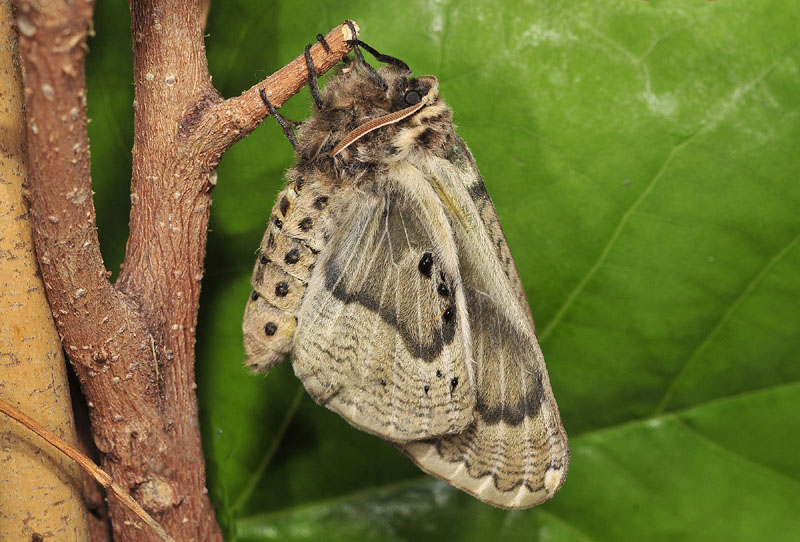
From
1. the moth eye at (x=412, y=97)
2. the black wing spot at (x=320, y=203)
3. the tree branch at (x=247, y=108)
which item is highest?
the tree branch at (x=247, y=108)

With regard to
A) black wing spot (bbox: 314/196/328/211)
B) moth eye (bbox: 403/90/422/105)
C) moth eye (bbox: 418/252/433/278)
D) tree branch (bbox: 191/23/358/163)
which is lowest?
moth eye (bbox: 418/252/433/278)

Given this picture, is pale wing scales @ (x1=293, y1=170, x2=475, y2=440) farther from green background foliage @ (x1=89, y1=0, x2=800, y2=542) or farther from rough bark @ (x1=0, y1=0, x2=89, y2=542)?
rough bark @ (x1=0, y1=0, x2=89, y2=542)

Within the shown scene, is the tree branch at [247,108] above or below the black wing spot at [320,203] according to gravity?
above

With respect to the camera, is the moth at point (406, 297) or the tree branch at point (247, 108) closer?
the tree branch at point (247, 108)

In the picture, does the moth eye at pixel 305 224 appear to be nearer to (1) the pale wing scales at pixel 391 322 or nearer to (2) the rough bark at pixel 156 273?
(1) the pale wing scales at pixel 391 322

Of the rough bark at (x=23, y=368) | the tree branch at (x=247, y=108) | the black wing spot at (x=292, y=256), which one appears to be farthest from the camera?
the black wing spot at (x=292, y=256)

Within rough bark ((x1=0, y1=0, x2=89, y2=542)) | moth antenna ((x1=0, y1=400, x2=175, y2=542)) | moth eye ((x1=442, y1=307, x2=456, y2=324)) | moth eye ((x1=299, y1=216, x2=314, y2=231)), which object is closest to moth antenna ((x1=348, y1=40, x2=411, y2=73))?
moth eye ((x1=299, y1=216, x2=314, y2=231))

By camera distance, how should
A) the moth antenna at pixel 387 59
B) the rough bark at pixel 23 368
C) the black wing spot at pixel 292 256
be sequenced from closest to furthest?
the rough bark at pixel 23 368, the moth antenna at pixel 387 59, the black wing spot at pixel 292 256

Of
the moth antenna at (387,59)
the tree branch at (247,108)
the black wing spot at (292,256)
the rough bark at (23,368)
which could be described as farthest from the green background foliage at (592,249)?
the rough bark at (23,368)
